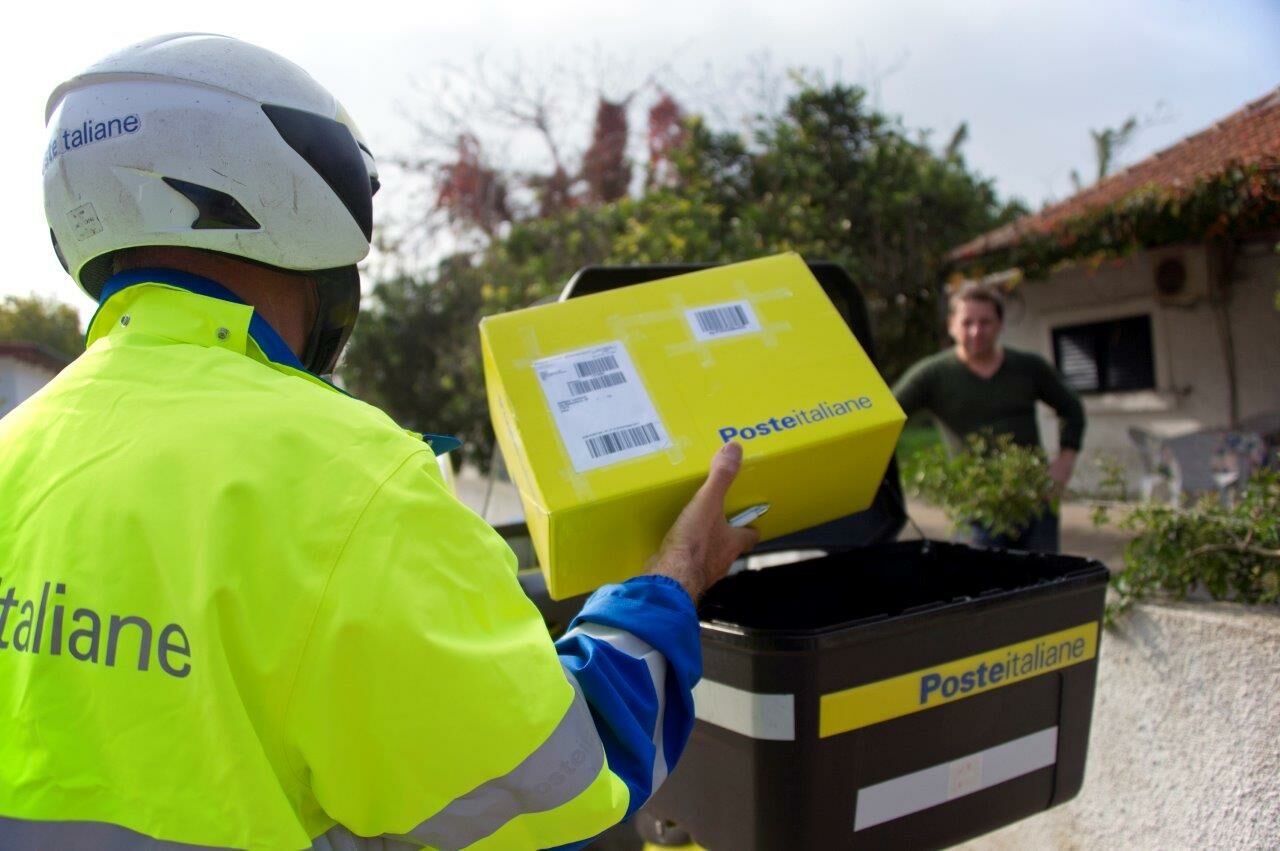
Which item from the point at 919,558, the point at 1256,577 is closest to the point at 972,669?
the point at 919,558

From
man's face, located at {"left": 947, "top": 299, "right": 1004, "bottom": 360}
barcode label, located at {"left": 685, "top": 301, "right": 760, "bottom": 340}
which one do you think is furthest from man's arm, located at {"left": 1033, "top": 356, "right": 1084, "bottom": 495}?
barcode label, located at {"left": 685, "top": 301, "right": 760, "bottom": 340}

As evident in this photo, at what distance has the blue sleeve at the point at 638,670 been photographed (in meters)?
1.15

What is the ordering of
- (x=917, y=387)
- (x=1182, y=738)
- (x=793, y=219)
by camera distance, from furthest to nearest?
1. (x=793, y=219)
2. (x=917, y=387)
3. (x=1182, y=738)

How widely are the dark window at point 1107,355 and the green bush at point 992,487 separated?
20.9 ft

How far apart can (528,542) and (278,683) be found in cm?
233

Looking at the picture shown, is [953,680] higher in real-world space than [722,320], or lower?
lower

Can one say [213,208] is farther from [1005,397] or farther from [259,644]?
[1005,397]

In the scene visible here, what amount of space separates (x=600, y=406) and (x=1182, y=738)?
184cm

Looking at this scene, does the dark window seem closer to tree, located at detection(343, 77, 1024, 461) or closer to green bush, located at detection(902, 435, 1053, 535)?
tree, located at detection(343, 77, 1024, 461)

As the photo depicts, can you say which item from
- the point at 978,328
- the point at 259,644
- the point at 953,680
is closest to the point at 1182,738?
the point at 953,680

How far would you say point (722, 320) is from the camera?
→ 190 cm

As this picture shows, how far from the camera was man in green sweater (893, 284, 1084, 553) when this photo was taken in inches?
167

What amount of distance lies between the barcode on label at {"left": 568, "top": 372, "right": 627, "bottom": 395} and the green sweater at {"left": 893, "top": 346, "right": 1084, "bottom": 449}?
2821mm

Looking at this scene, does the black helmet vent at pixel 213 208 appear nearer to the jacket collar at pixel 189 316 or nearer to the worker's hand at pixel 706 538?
the jacket collar at pixel 189 316
